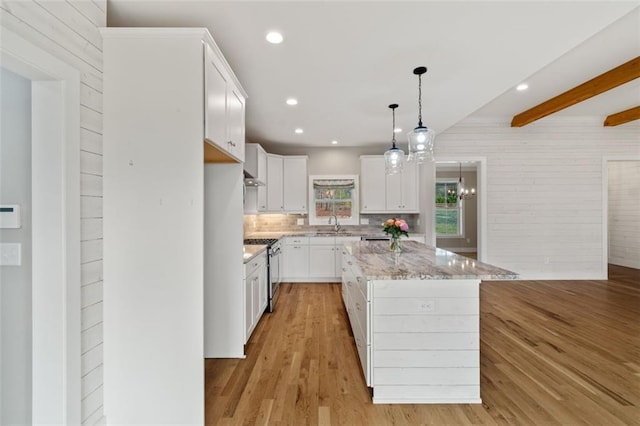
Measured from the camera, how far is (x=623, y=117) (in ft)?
15.0

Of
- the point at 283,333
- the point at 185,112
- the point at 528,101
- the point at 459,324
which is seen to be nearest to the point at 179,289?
the point at 185,112

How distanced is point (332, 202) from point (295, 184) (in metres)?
0.84

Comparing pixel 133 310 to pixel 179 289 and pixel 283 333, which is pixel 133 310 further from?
pixel 283 333

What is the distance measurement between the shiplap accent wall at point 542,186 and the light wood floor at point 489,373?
138 centimetres

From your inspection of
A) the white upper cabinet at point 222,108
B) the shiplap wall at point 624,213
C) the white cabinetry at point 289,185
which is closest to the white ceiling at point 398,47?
the white upper cabinet at point 222,108

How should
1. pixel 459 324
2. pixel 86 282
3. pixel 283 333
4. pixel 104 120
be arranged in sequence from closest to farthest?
1. pixel 86 282
2. pixel 104 120
3. pixel 459 324
4. pixel 283 333

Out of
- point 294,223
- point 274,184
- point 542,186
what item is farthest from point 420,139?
point 542,186

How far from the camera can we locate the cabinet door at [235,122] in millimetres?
2049

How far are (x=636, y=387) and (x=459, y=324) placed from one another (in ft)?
4.91

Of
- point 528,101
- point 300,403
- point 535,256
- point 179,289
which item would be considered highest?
point 528,101

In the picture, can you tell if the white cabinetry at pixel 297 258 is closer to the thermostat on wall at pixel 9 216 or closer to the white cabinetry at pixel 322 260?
the white cabinetry at pixel 322 260

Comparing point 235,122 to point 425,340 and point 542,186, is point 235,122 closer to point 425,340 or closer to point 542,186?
point 425,340

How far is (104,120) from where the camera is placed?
1.58 m

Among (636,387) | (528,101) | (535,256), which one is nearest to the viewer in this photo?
(636,387)
